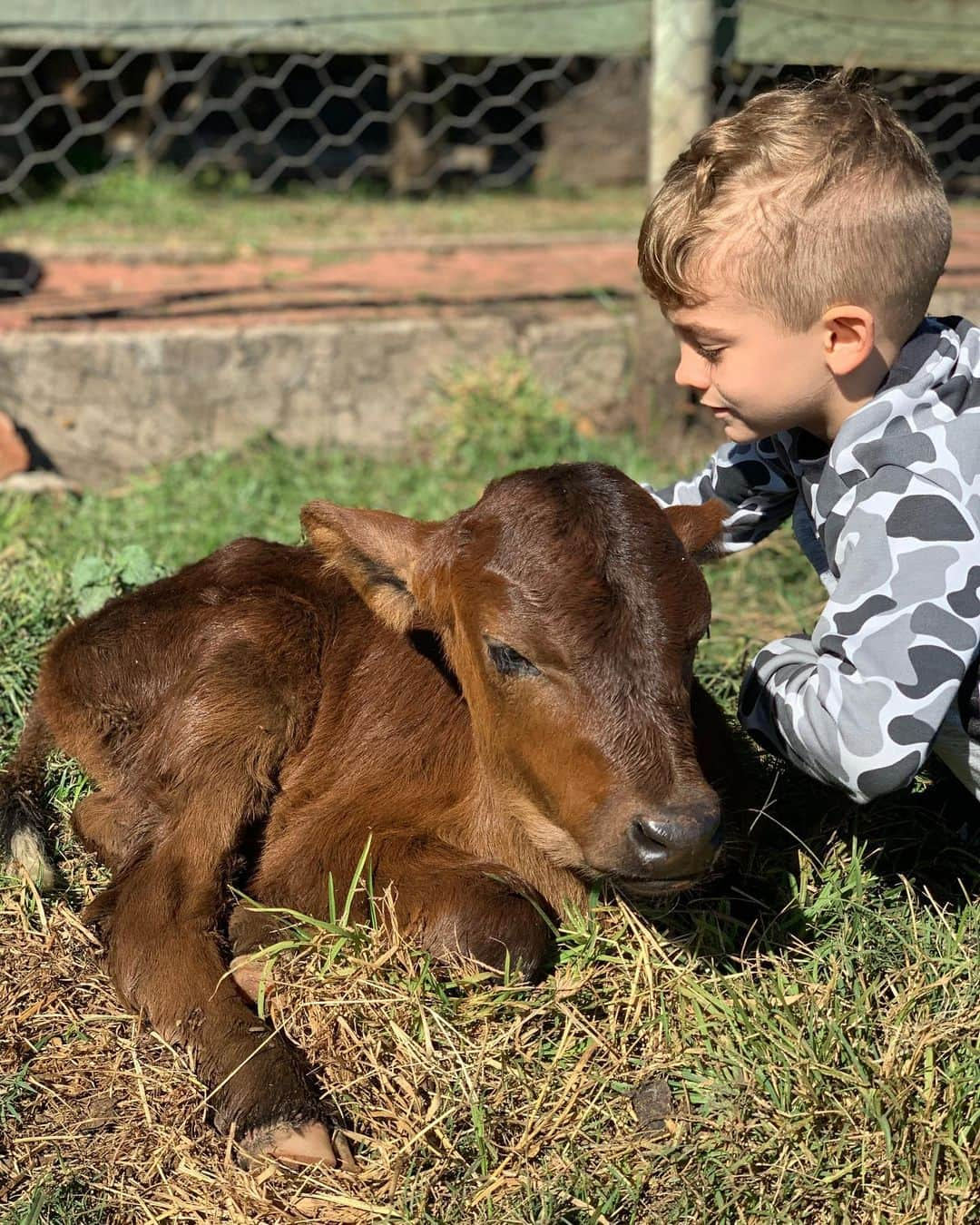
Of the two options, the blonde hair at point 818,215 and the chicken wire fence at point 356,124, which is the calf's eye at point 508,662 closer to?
the blonde hair at point 818,215

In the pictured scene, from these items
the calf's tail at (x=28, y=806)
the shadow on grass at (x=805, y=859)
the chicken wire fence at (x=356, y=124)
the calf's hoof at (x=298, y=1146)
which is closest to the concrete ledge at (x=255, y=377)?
the calf's tail at (x=28, y=806)

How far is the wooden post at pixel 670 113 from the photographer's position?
19.5ft

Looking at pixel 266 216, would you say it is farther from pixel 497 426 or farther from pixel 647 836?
pixel 647 836

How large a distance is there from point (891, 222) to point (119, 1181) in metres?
2.34

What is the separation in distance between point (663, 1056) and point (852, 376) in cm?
143

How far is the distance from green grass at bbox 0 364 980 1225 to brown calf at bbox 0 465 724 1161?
0.12 meters

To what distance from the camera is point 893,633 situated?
266cm

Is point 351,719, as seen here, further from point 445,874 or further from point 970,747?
point 970,747

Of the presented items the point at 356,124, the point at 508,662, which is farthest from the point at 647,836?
the point at 356,124

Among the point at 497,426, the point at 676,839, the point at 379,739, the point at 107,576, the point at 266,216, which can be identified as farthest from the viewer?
the point at 266,216

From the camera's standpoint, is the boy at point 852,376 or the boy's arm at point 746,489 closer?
the boy at point 852,376

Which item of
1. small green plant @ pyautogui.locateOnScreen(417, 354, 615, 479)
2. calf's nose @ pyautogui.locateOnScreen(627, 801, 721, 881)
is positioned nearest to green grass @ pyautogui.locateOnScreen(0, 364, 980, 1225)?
calf's nose @ pyautogui.locateOnScreen(627, 801, 721, 881)

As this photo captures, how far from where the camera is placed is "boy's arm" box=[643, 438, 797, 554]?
138 inches

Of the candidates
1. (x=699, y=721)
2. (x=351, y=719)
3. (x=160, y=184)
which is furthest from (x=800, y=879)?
(x=160, y=184)
